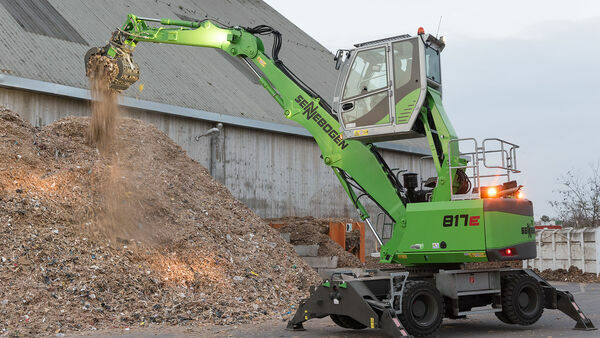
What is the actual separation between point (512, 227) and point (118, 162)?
932 cm

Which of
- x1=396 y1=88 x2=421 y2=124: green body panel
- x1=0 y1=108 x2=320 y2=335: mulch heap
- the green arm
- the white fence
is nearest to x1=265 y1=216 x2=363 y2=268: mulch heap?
x1=0 y1=108 x2=320 y2=335: mulch heap

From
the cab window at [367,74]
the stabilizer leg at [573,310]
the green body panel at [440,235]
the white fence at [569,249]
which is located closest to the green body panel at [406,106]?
the cab window at [367,74]

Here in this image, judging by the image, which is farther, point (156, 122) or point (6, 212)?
point (156, 122)

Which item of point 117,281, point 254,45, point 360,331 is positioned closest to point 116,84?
point 254,45

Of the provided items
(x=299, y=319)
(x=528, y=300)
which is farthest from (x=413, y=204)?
(x=528, y=300)

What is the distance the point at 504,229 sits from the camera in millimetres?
9523

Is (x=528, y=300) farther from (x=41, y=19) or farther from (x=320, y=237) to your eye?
(x=41, y=19)

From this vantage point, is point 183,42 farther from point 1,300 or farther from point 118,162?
point 1,300

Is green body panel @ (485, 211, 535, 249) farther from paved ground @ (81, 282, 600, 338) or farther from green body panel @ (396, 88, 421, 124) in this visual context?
green body panel @ (396, 88, 421, 124)

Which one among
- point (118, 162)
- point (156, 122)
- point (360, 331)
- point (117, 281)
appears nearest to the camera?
point (360, 331)

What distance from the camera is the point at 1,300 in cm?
1015

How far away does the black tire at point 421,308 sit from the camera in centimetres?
905

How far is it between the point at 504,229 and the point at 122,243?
23.6 feet

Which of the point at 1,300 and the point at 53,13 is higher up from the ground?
the point at 53,13
